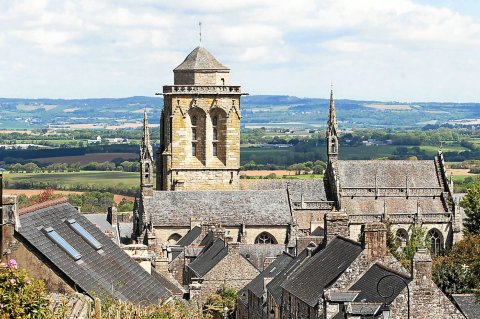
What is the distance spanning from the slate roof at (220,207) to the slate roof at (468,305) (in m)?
42.1

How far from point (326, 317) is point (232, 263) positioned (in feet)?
88.6

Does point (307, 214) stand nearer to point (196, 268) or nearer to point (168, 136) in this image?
point (168, 136)

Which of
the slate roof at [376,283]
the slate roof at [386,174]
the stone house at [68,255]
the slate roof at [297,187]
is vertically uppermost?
the stone house at [68,255]

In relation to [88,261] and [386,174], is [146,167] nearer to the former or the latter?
[386,174]

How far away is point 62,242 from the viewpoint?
106 ft

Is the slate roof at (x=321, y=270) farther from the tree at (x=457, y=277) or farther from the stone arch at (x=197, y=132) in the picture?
the stone arch at (x=197, y=132)

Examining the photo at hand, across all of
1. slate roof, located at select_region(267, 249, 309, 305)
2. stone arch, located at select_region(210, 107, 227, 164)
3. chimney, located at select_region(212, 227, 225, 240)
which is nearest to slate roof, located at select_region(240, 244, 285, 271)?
chimney, located at select_region(212, 227, 225, 240)

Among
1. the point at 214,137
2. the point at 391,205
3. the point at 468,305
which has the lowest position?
the point at 391,205

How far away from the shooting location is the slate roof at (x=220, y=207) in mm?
91750

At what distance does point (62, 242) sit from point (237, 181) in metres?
68.5

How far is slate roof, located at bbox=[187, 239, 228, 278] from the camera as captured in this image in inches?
2643

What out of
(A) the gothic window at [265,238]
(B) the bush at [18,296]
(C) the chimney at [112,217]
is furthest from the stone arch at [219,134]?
(B) the bush at [18,296]

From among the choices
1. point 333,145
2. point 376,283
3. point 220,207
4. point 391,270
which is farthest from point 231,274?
point 333,145

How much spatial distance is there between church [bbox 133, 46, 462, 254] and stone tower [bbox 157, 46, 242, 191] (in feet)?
0.24
